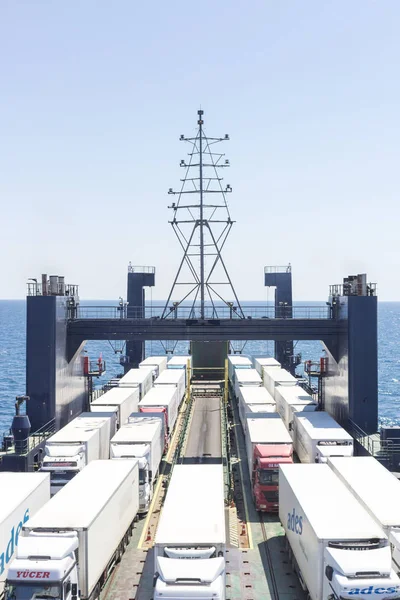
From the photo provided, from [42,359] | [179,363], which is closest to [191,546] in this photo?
[42,359]

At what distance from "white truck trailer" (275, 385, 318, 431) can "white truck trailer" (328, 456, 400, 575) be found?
34.5 feet

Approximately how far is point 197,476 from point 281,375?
25051 millimetres

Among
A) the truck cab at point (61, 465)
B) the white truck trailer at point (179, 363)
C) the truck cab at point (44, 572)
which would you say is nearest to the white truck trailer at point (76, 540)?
the truck cab at point (44, 572)

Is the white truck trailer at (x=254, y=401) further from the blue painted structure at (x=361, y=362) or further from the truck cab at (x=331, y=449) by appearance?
the truck cab at (x=331, y=449)

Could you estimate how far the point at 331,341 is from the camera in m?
38.2

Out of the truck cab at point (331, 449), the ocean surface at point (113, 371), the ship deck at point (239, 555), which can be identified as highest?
the truck cab at point (331, 449)

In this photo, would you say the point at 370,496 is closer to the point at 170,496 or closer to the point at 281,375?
the point at 170,496

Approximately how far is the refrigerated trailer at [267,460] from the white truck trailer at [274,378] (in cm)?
1360

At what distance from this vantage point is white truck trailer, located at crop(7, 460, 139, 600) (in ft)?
53.9

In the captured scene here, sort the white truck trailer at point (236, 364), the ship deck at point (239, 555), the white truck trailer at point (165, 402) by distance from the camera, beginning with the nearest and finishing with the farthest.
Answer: the ship deck at point (239, 555) → the white truck trailer at point (165, 402) → the white truck trailer at point (236, 364)

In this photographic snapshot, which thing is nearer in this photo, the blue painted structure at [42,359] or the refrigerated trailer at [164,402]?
the blue painted structure at [42,359]

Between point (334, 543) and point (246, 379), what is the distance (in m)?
29.9

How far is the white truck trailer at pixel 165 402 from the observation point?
36688 mm

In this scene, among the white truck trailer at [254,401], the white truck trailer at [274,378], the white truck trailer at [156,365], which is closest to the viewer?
the white truck trailer at [254,401]
